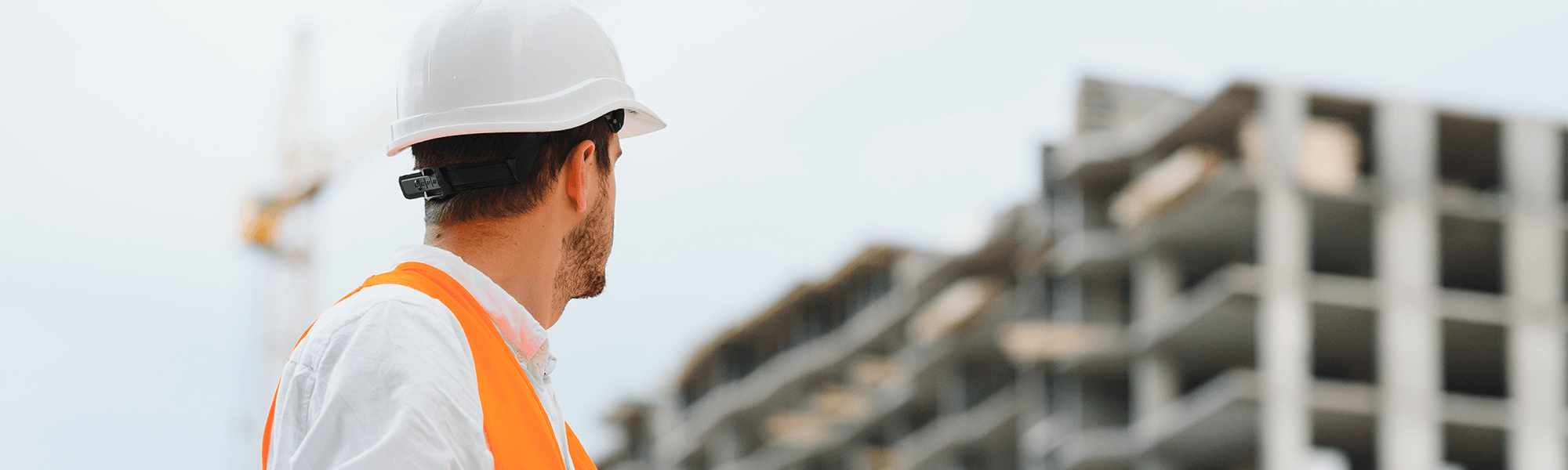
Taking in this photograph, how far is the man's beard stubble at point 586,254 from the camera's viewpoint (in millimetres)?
2404

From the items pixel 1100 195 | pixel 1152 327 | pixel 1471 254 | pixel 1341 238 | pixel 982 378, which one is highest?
pixel 1100 195

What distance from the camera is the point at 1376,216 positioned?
3331 cm

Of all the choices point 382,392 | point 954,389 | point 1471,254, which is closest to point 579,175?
point 382,392

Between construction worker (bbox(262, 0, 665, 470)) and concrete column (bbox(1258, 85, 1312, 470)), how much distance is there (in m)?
31.4

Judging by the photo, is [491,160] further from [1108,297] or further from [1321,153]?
[1108,297]

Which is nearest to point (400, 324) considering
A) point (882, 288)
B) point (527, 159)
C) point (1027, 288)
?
point (527, 159)

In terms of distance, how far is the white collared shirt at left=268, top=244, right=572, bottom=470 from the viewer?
5.93 ft

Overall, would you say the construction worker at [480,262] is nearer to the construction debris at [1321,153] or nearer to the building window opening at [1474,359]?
the construction debris at [1321,153]

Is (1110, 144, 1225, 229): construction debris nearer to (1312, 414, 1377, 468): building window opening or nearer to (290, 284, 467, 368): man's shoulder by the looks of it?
(1312, 414, 1377, 468): building window opening

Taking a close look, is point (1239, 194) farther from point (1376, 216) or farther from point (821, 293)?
point (821, 293)

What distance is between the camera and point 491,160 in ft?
7.58

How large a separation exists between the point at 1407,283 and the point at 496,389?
1331 inches

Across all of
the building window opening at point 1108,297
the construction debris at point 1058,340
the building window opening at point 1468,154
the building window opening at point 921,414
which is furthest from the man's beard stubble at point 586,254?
the building window opening at point 921,414

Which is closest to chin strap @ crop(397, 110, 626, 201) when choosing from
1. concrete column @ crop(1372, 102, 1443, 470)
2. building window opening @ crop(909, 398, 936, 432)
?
concrete column @ crop(1372, 102, 1443, 470)
